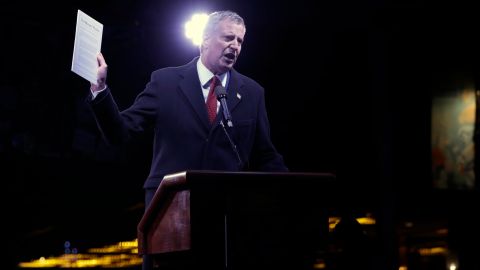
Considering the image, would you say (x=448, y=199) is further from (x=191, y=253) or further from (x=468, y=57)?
(x=191, y=253)

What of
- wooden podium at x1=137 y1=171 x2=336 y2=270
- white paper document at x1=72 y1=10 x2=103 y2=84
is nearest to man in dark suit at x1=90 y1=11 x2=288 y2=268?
white paper document at x1=72 y1=10 x2=103 y2=84

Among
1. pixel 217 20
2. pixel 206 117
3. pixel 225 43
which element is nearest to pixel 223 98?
pixel 206 117

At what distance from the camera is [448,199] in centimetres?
957

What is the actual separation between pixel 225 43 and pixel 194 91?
25 centimetres

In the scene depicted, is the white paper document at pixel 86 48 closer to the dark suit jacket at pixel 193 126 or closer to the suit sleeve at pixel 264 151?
the dark suit jacket at pixel 193 126

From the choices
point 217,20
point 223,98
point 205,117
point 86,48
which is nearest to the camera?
point 86,48

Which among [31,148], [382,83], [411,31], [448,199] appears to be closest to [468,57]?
[411,31]

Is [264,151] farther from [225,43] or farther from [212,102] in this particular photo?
[225,43]

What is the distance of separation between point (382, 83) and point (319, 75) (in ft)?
7.29

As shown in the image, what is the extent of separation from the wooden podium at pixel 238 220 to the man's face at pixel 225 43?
79 centimetres

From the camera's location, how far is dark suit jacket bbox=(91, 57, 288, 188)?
2.83 m

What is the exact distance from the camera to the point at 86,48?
251cm

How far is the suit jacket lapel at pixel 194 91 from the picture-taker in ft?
9.41

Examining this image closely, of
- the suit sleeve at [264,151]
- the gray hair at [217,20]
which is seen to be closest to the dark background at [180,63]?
the suit sleeve at [264,151]
